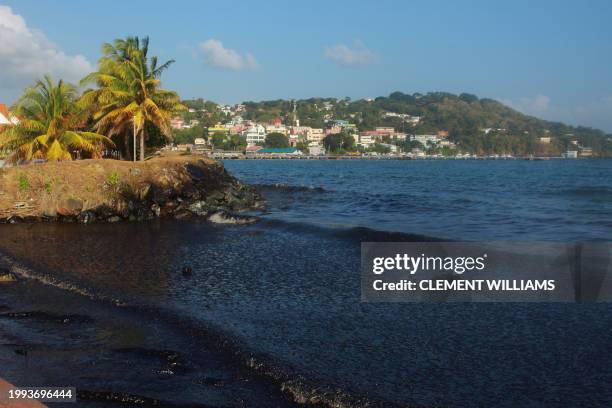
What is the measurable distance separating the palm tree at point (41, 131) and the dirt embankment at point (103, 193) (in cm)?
459

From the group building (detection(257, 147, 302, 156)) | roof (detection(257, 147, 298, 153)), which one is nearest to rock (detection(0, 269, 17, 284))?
building (detection(257, 147, 302, 156))

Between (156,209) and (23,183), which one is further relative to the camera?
(156,209)

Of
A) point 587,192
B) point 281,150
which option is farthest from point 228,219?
point 281,150

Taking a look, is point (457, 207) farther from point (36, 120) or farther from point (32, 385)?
point (32, 385)

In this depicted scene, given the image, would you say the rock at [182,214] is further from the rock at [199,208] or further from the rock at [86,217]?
the rock at [86,217]

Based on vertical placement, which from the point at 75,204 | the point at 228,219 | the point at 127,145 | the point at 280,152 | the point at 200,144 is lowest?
the point at 228,219

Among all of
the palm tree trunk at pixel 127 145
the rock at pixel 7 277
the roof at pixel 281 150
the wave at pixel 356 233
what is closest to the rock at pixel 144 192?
the wave at pixel 356 233

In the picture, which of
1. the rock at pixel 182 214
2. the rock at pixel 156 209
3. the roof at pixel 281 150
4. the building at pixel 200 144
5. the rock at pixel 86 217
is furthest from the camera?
the roof at pixel 281 150

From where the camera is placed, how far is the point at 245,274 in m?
12.8

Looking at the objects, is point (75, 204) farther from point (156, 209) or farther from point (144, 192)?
point (156, 209)

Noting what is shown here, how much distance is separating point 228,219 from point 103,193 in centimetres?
596

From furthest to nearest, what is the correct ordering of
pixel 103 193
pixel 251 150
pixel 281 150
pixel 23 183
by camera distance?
pixel 281 150, pixel 251 150, pixel 103 193, pixel 23 183

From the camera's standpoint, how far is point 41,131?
28453 millimetres

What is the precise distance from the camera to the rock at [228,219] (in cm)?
2272
